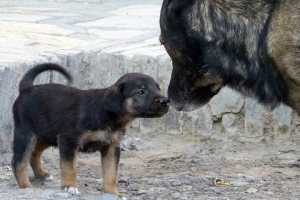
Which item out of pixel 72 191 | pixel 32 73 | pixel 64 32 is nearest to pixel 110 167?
pixel 72 191

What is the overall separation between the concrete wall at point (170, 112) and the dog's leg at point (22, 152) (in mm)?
565

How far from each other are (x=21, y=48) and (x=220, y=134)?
1.79 m

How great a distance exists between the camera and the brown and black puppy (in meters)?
5.68

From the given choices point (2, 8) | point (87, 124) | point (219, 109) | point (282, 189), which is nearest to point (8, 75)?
point (87, 124)

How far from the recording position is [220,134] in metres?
7.18

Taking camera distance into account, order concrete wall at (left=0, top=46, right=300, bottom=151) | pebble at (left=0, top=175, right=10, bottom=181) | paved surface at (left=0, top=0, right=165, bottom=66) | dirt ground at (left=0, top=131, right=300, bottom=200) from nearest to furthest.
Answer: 1. dirt ground at (left=0, top=131, right=300, bottom=200)
2. pebble at (left=0, top=175, right=10, bottom=181)
3. concrete wall at (left=0, top=46, right=300, bottom=151)
4. paved surface at (left=0, top=0, right=165, bottom=66)

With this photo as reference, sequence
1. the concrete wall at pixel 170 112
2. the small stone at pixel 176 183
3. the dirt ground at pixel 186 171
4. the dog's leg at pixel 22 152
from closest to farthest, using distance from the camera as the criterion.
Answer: the dirt ground at pixel 186 171 < the dog's leg at pixel 22 152 < the small stone at pixel 176 183 < the concrete wall at pixel 170 112

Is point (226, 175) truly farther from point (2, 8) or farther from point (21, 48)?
point (2, 8)

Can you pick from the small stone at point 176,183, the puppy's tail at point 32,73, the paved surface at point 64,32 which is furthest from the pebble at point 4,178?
the small stone at point 176,183

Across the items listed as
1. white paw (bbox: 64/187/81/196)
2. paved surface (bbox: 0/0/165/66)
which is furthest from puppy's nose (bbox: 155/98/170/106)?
paved surface (bbox: 0/0/165/66)

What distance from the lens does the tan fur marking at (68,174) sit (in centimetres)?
567

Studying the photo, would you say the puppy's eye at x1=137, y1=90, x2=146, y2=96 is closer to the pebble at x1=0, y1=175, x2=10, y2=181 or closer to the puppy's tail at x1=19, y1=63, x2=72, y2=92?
the puppy's tail at x1=19, y1=63, x2=72, y2=92

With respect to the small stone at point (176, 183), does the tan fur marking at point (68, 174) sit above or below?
above

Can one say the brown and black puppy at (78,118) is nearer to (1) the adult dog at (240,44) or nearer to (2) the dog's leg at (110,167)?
(2) the dog's leg at (110,167)
